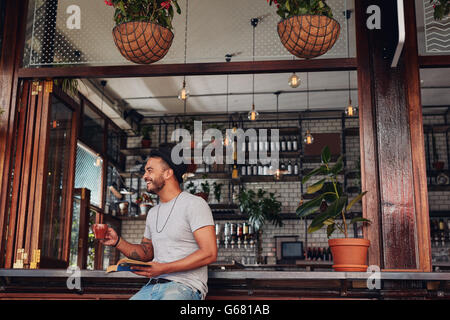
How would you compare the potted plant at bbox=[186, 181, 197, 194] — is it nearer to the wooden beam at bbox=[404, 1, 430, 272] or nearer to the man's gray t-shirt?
the wooden beam at bbox=[404, 1, 430, 272]

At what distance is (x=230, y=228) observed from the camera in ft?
30.3

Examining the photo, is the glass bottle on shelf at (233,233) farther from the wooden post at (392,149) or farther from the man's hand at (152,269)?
the man's hand at (152,269)

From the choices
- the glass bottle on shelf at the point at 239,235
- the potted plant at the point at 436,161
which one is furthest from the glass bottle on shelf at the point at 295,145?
the potted plant at the point at 436,161

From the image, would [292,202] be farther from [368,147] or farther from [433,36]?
[368,147]

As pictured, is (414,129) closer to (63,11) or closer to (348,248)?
(348,248)

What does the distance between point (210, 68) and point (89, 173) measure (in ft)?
17.0

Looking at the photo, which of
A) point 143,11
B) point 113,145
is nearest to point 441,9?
point 143,11

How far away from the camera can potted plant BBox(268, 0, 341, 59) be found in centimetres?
306

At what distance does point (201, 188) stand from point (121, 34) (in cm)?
666

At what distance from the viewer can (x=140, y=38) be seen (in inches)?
→ 125

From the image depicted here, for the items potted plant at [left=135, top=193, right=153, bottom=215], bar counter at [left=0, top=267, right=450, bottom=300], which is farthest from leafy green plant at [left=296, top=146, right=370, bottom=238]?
potted plant at [left=135, top=193, right=153, bottom=215]

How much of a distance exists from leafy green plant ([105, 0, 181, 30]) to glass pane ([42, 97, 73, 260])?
4.94 ft

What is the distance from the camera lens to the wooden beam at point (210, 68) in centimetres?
362
